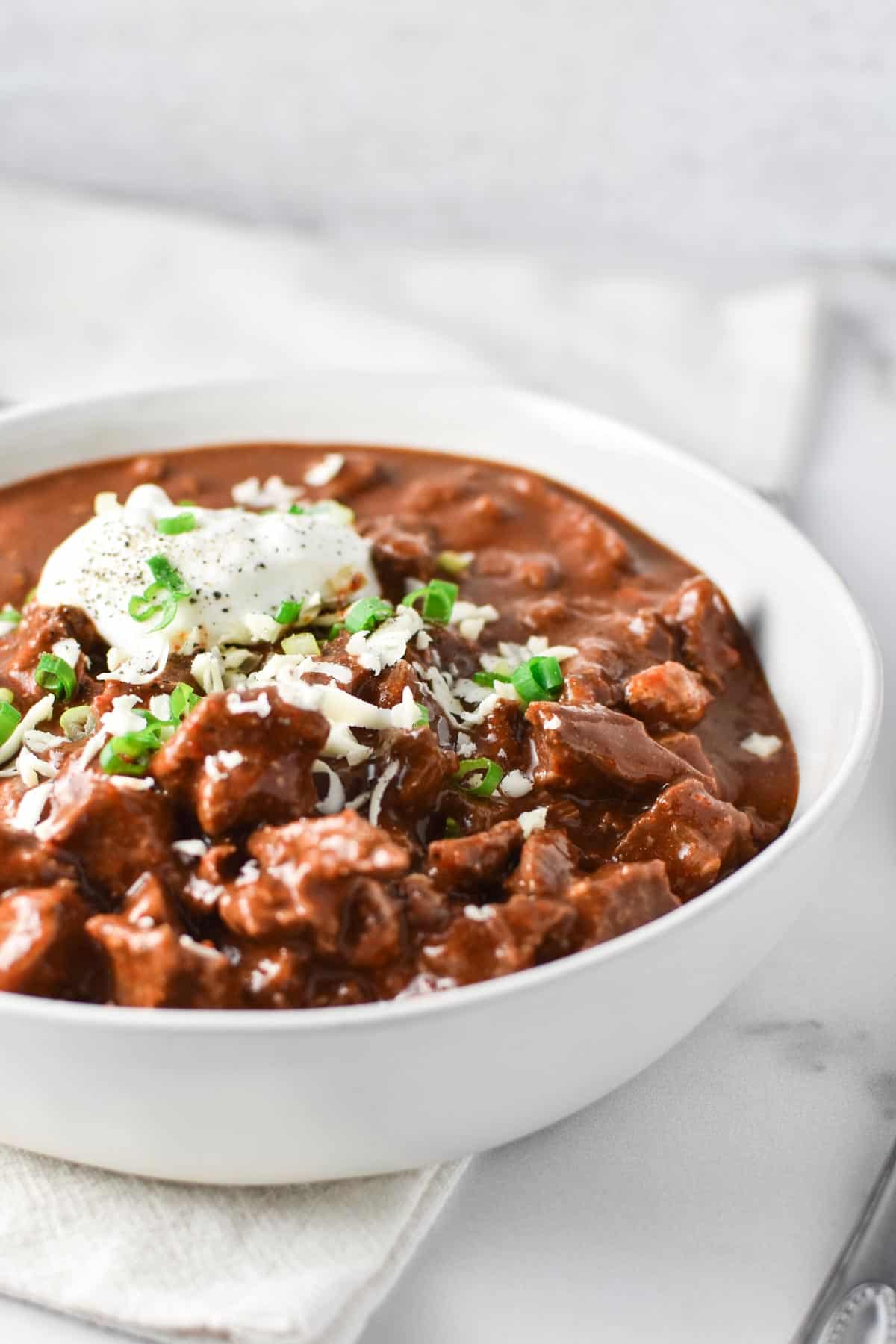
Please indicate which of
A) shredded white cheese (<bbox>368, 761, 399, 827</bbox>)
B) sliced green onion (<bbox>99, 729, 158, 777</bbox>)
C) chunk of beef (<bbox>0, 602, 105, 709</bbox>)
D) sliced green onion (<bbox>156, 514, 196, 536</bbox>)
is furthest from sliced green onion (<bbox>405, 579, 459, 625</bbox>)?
sliced green onion (<bbox>99, 729, 158, 777</bbox>)

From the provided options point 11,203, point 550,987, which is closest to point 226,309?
point 11,203

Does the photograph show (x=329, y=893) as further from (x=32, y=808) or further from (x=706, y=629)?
(x=706, y=629)

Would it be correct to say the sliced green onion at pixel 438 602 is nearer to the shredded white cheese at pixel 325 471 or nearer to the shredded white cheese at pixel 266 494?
the shredded white cheese at pixel 266 494

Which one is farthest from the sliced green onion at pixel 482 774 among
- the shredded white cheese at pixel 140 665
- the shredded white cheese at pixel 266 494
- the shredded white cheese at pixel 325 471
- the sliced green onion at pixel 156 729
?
the shredded white cheese at pixel 325 471

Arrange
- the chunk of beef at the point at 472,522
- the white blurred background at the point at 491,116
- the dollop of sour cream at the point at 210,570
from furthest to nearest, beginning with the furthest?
1. the white blurred background at the point at 491,116
2. the chunk of beef at the point at 472,522
3. the dollop of sour cream at the point at 210,570

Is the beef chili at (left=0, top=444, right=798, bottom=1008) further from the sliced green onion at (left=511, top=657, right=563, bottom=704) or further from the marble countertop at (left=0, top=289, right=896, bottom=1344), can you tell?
the marble countertop at (left=0, top=289, right=896, bottom=1344)

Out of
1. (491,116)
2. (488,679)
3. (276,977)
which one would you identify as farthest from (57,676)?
(491,116)
